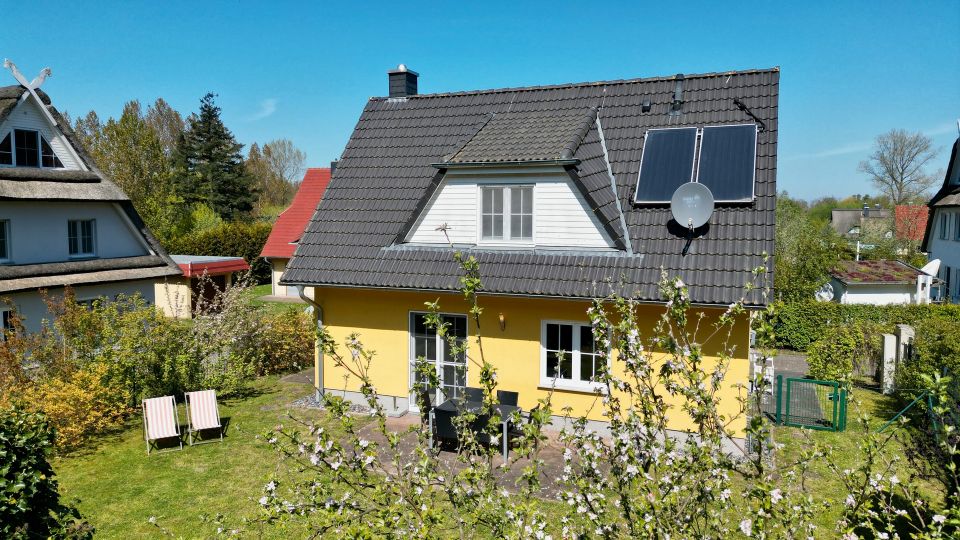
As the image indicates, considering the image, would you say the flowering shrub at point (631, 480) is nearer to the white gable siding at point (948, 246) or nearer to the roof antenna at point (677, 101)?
the roof antenna at point (677, 101)

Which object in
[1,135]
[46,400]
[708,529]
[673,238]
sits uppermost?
[1,135]

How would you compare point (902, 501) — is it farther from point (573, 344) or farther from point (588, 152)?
point (588, 152)

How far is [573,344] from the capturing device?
11641 mm

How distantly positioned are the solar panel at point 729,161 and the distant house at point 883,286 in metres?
17.7

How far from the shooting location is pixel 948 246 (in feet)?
102

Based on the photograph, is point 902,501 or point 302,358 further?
point 302,358

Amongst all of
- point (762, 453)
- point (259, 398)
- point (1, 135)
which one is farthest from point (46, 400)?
point (762, 453)

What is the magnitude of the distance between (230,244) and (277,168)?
41735 mm

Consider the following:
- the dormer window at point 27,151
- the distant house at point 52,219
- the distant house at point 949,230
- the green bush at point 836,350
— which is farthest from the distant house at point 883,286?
the dormer window at point 27,151

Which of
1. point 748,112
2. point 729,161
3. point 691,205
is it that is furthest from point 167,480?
point 748,112

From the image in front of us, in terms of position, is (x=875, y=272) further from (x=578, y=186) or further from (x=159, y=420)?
(x=159, y=420)

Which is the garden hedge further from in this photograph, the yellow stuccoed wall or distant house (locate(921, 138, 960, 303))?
the yellow stuccoed wall

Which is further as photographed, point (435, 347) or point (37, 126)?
point (37, 126)

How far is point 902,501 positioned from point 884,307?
1566 cm
